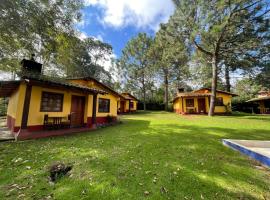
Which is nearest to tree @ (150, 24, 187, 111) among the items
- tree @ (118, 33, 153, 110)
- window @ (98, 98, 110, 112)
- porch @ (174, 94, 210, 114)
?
tree @ (118, 33, 153, 110)

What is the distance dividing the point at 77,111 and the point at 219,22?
14640mm

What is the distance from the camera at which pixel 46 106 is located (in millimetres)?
8578

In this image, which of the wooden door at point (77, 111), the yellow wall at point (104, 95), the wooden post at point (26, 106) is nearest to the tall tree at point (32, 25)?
the wooden post at point (26, 106)

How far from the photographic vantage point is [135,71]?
1275 inches

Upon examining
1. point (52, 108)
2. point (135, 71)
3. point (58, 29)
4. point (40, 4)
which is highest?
point (135, 71)

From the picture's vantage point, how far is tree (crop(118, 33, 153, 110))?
31.5 metres

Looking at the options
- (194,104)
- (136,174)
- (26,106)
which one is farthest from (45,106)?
(194,104)

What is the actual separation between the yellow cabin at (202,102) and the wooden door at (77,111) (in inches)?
605

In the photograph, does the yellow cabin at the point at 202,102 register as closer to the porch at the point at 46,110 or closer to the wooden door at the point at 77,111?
the wooden door at the point at 77,111

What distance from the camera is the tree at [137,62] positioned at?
31547mm

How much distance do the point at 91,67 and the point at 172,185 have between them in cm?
3124

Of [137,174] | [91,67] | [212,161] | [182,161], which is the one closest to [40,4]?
[137,174]

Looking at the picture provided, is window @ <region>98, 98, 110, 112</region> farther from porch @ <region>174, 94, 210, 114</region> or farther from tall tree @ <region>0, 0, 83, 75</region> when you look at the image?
porch @ <region>174, 94, 210, 114</region>

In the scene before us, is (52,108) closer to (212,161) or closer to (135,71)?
(212,161)
